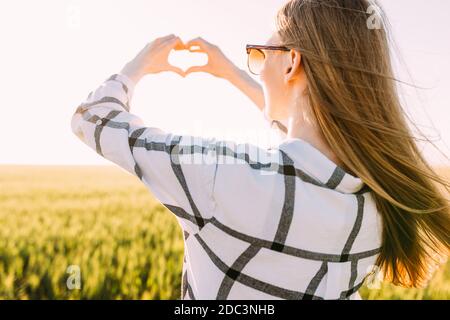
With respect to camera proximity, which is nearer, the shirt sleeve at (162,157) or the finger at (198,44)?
the shirt sleeve at (162,157)

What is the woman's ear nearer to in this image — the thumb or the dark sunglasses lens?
the dark sunglasses lens

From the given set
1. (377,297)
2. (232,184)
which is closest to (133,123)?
(232,184)

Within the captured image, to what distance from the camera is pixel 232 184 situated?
2.14 ft

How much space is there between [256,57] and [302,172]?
1.12 ft

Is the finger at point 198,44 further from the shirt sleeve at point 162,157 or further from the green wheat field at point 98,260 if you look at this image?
the green wheat field at point 98,260

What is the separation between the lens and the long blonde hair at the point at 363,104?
79 centimetres

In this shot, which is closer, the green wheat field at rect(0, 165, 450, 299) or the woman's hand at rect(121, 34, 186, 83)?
the woman's hand at rect(121, 34, 186, 83)

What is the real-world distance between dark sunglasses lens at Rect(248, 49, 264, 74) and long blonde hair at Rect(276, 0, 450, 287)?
7cm

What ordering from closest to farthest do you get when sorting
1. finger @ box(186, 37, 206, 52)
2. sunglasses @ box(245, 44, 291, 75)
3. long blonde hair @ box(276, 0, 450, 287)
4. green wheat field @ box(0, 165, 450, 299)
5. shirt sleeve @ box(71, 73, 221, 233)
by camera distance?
shirt sleeve @ box(71, 73, 221, 233) < long blonde hair @ box(276, 0, 450, 287) < sunglasses @ box(245, 44, 291, 75) < finger @ box(186, 37, 206, 52) < green wheat field @ box(0, 165, 450, 299)

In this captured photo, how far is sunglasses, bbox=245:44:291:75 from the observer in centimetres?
91

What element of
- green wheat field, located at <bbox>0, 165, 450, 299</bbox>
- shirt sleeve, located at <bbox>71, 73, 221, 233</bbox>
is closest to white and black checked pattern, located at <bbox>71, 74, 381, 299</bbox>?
shirt sleeve, located at <bbox>71, 73, 221, 233</bbox>

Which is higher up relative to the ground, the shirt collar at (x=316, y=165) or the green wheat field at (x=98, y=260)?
the shirt collar at (x=316, y=165)

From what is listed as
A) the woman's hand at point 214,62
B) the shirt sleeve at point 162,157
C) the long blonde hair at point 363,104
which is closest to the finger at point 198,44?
the woman's hand at point 214,62
